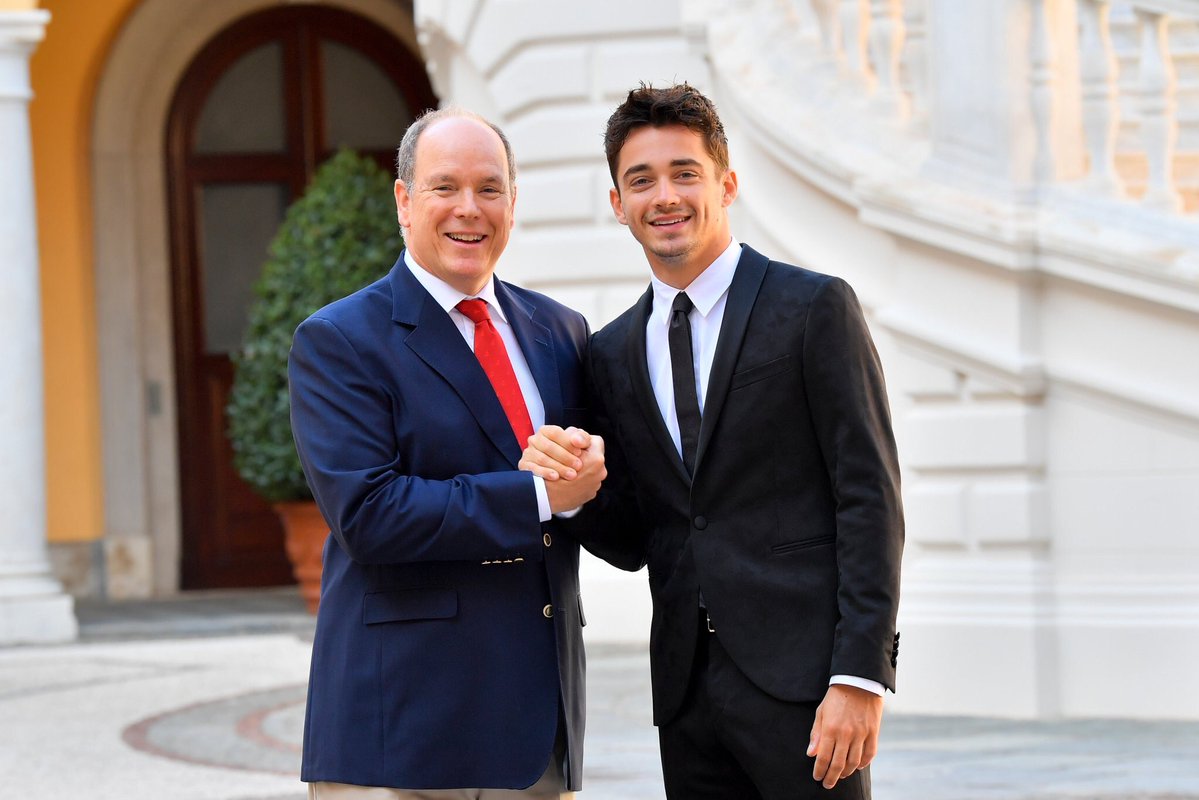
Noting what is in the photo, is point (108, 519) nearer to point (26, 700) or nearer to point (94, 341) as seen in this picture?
point (94, 341)

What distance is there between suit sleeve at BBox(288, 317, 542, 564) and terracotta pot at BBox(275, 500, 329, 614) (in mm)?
6979

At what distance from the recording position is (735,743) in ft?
8.95

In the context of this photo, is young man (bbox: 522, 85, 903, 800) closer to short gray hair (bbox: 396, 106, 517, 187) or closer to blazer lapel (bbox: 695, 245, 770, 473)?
blazer lapel (bbox: 695, 245, 770, 473)

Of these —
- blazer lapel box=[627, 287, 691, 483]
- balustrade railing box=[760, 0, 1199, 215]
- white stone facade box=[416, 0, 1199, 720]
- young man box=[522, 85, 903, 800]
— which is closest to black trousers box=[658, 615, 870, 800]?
young man box=[522, 85, 903, 800]

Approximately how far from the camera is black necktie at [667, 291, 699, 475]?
280cm

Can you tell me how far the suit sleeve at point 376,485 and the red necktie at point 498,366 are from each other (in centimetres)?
13

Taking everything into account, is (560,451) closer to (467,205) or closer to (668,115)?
(467,205)

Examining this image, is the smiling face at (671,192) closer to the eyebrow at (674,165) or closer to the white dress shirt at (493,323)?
the eyebrow at (674,165)

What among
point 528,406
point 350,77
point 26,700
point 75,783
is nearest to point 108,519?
point 350,77

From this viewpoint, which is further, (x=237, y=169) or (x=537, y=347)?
(x=237, y=169)

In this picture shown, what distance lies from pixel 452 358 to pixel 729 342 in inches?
17.0

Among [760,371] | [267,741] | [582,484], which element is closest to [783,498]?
[760,371]

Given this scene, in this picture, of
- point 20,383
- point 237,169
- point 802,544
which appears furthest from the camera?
point 237,169

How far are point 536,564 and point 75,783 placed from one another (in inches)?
134
